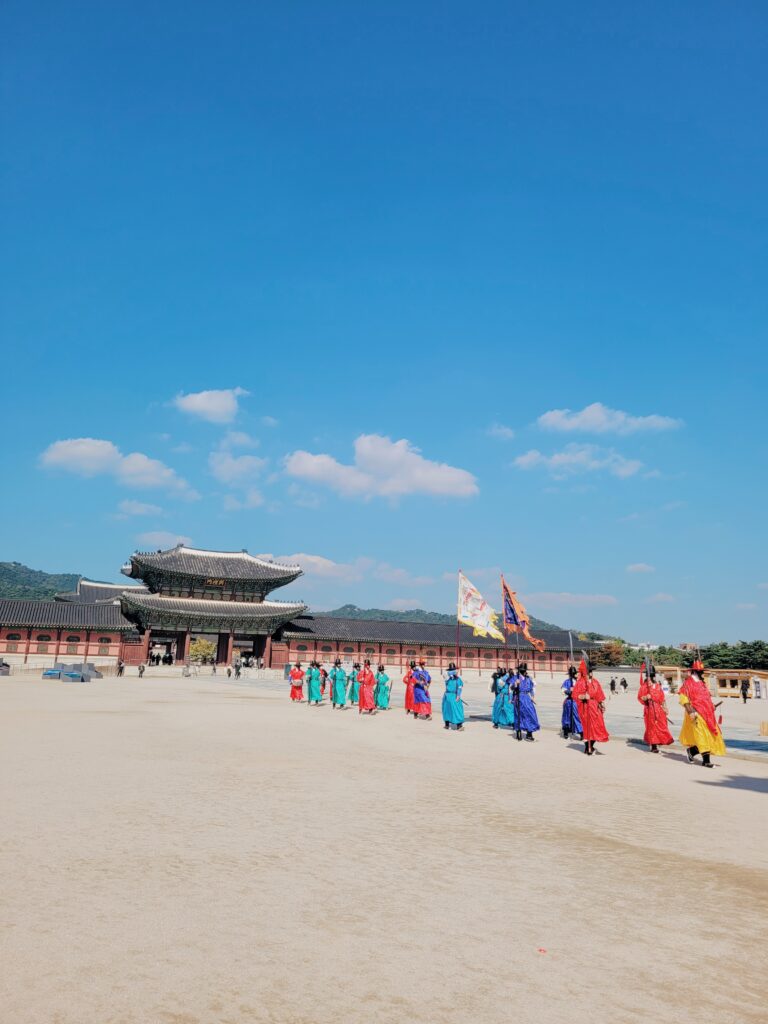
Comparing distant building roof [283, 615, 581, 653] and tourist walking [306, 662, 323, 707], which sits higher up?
distant building roof [283, 615, 581, 653]

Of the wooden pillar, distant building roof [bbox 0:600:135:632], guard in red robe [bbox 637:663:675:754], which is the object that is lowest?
the wooden pillar

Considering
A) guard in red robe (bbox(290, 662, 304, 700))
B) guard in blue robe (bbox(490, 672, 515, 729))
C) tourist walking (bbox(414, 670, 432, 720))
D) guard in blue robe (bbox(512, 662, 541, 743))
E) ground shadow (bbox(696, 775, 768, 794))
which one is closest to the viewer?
ground shadow (bbox(696, 775, 768, 794))

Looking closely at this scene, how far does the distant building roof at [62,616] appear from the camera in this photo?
46.7m

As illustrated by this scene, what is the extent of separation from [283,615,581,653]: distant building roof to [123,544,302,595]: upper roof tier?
475 centimetres

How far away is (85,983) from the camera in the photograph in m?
3.12

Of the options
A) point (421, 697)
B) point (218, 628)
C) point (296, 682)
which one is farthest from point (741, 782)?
point (218, 628)

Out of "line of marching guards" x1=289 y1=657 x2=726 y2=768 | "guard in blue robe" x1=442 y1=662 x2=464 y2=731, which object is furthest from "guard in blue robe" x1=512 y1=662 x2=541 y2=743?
"guard in blue robe" x1=442 y1=662 x2=464 y2=731

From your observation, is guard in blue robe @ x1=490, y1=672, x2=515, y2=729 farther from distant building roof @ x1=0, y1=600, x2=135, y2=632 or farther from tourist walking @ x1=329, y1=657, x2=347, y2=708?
distant building roof @ x1=0, y1=600, x2=135, y2=632

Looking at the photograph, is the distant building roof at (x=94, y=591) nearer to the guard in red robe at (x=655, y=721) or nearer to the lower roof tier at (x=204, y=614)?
the lower roof tier at (x=204, y=614)

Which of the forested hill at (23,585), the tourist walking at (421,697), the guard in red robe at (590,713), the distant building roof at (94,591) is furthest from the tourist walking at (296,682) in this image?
the forested hill at (23,585)

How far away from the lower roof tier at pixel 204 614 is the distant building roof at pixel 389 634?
2270mm

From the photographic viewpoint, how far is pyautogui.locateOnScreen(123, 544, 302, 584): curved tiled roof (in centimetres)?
5475

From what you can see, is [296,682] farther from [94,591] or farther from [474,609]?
[94,591]

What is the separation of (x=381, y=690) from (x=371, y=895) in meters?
18.0
